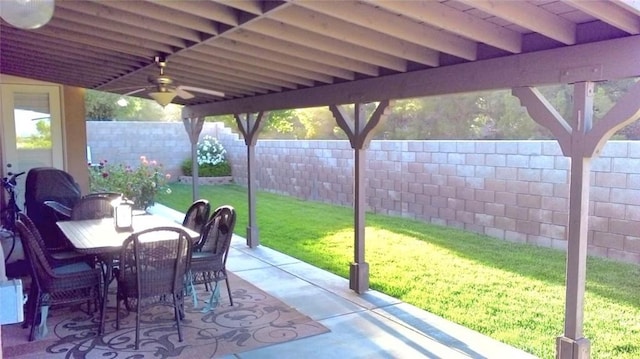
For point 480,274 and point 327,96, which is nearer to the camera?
point 327,96

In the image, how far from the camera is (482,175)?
7305 mm

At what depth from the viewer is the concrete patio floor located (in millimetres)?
3623

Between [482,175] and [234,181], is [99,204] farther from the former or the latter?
[234,181]

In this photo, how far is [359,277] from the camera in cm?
502

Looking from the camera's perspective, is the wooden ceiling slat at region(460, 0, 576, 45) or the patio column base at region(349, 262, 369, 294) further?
the patio column base at region(349, 262, 369, 294)

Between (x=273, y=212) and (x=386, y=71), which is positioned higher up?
(x=386, y=71)

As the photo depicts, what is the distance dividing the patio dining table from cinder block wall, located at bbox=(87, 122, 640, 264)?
14.7 ft

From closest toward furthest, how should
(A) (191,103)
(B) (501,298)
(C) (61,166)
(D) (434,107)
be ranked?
(B) (501,298), (C) (61,166), (A) (191,103), (D) (434,107)

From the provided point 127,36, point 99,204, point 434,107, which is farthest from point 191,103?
point 434,107

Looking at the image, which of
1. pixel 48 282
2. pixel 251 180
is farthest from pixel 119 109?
pixel 48 282

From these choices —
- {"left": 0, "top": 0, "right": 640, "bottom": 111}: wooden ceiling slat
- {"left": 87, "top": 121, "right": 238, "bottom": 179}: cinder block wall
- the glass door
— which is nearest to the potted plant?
{"left": 87, "top": 121, "right": 238, "bottom": 179}: cinder block wall

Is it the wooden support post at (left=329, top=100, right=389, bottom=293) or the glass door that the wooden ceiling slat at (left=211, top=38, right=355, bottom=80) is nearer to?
the wooden support post at (left=329, top=100, right=389, bottom=293)

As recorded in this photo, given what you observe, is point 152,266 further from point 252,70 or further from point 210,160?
point 210,160

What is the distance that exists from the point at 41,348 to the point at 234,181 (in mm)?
11531
